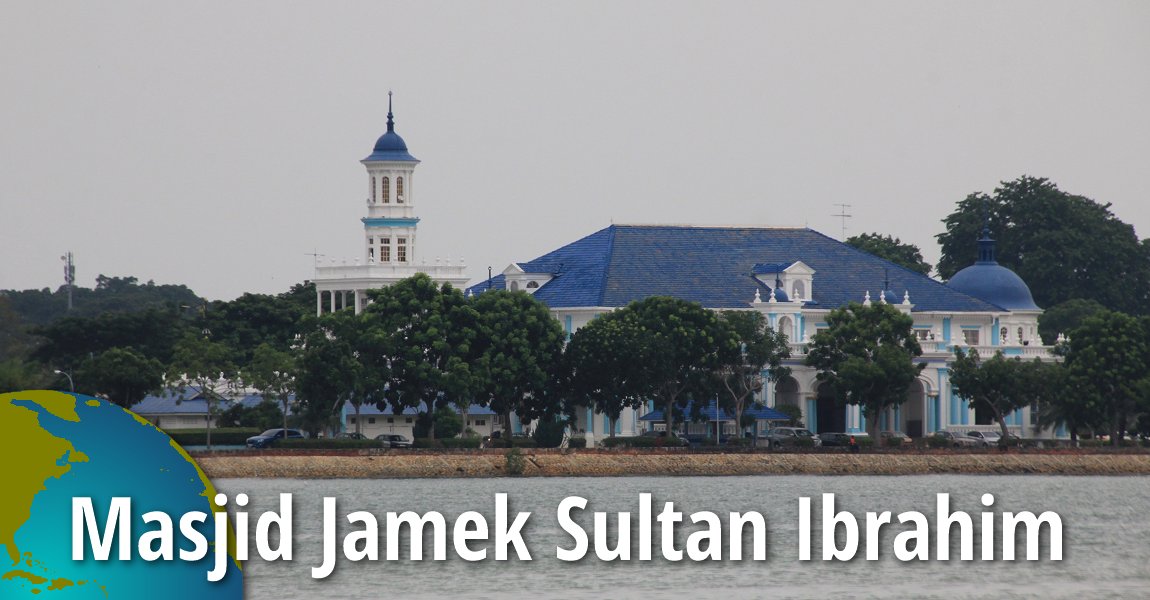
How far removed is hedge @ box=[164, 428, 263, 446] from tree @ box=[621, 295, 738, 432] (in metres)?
16.5

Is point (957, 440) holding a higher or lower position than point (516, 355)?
lower

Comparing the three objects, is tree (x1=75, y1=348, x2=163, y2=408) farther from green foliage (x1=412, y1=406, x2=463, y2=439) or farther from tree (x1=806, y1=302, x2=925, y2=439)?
tree (x1=806, y1=302, x2=925, y2=439)

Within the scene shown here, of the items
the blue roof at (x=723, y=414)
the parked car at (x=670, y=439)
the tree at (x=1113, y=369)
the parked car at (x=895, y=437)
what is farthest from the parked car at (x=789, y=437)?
the tree at (x=1113, y=369)

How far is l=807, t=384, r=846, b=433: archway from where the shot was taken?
346 feet

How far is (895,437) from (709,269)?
17361 millimetres

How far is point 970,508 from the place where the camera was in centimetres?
6531

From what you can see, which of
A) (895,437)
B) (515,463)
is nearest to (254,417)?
(515,463)

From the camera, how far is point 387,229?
384 ft

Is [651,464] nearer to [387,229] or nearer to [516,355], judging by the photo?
[516,355]

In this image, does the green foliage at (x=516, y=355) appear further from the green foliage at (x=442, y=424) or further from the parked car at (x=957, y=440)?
the parked car at (x=957, y=440)

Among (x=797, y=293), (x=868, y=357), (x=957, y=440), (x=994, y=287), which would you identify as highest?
(x=994, y=287)

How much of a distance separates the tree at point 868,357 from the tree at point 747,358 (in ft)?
5.73

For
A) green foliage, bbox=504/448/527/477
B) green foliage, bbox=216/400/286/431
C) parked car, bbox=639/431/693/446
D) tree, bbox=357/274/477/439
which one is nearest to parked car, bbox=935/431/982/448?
parked car, bbox=639/431/693/446

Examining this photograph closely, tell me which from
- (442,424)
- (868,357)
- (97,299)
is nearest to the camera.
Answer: (442,424)
